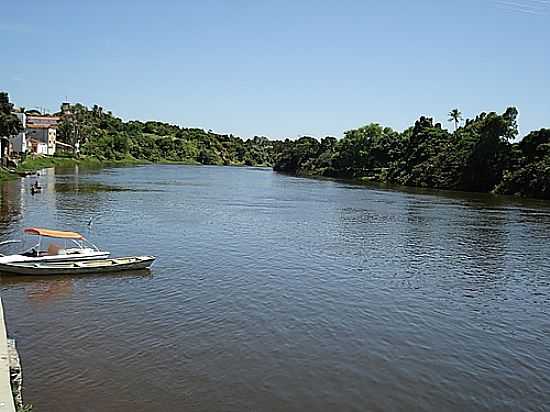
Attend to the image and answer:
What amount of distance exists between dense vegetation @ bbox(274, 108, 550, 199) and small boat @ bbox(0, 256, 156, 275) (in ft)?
217

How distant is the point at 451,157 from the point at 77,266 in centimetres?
8623

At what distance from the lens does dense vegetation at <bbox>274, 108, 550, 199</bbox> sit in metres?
84.7

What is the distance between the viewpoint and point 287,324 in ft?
64.9

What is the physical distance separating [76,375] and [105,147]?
6519 inches

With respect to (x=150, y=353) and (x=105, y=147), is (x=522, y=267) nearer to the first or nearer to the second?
(x=150, y=353)

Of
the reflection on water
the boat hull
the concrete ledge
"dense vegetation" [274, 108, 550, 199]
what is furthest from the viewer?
"dense vegetation" [274, 108, 550, 199]

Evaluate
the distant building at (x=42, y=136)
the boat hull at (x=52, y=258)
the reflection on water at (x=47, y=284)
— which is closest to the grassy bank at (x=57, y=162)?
the distant building at (x=42, y=136)

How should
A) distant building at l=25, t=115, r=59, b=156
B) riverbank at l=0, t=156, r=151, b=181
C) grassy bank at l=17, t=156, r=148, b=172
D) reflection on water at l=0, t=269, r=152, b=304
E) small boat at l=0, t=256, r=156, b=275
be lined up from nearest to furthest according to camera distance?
reflection on water at l=0, t=269, r=152, b=304 → small boat at l=0, t=256, r=156, b=275 → riverbank at l=0, t=156, r=151, b=181 → grassy bank at l=17, t=156, r=148, b=172 → distant building at l=25, t=115, r=59, b=156

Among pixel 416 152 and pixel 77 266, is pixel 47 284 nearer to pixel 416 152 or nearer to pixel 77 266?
pixel 77 266

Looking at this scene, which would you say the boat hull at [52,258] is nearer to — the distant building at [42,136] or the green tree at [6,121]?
the green tree at [6,121]

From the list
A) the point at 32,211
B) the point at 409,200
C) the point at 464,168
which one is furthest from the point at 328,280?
the point at 464,168

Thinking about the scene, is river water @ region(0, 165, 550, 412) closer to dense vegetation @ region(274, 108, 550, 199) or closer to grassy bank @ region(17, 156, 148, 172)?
dense vegetation @ region(274, 108, 550, 199)

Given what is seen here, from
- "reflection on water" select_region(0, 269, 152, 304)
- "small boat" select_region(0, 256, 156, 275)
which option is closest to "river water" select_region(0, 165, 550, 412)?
"reflection on water" select_region(0, 269, 152, 304)

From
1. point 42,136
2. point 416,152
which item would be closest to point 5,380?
point 416,152
